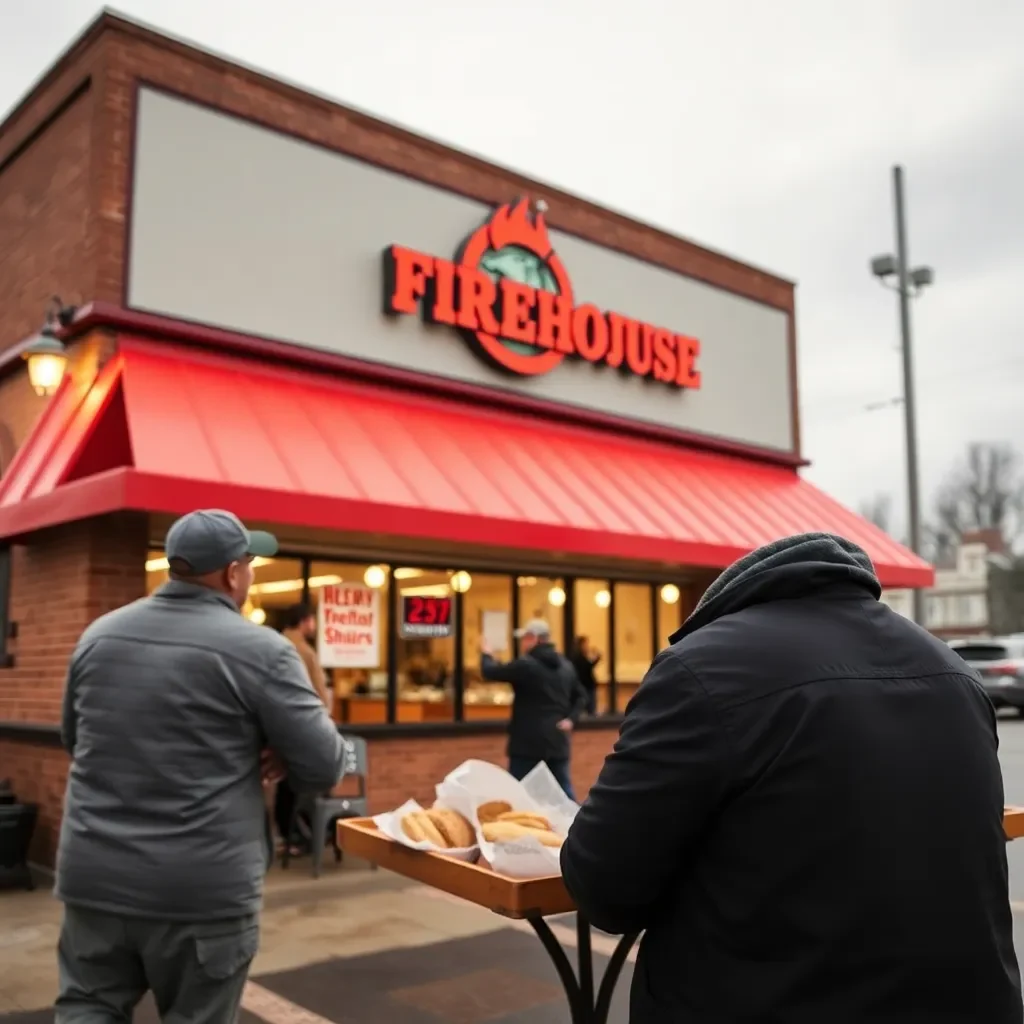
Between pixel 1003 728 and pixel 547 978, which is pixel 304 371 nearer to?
pixel 547 978

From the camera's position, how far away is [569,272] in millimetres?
11961

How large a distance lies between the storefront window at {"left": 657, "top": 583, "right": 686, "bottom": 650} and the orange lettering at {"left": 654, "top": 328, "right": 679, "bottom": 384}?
8.20 ft

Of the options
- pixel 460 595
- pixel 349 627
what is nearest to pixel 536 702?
pixel 349 627

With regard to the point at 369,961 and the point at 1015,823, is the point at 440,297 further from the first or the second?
Answer: the point at 1015,823

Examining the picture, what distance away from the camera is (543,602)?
11.6 meters

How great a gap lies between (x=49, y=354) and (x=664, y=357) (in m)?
7.02

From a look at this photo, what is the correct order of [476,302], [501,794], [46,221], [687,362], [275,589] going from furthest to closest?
[687,362], [476,302], [275,589], [46,221], [501,794]

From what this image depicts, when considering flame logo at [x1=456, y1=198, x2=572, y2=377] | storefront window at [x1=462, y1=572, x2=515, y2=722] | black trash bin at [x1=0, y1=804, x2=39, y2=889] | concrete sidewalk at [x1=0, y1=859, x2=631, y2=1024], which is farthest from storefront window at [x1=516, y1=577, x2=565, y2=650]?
black trash bin at [x1=0, y1=804, x2=39, y2=889]

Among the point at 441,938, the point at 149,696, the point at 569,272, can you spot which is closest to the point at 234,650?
the point at 149,696

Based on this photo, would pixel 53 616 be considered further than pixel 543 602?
No

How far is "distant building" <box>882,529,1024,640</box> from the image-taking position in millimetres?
48125

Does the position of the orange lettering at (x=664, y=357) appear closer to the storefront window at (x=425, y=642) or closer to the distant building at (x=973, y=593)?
the storefront window at (x=425, y=642)

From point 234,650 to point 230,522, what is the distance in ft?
1.46

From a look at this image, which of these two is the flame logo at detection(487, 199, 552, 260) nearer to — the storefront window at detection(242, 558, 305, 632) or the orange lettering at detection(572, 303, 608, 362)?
the orange lettering at detection(572, 303, 608, 362)
